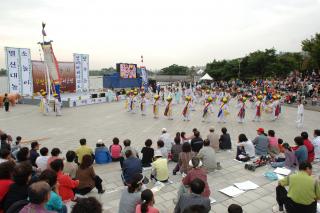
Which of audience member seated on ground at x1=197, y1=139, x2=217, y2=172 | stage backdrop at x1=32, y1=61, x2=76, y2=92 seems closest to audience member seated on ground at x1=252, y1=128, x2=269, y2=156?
audience member seated on ground at x1=197, y1=139, x2=217, y2=172

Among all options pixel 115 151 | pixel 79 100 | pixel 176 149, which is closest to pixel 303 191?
pixel 176 149

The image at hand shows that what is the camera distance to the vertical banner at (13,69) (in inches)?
817

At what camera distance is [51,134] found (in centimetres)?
1192

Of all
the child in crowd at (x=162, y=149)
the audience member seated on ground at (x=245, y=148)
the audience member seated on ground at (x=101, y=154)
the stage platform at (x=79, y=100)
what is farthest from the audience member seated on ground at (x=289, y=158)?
the stage platform at (x=79, y=100)

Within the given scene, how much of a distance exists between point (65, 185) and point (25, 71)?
20.5 m

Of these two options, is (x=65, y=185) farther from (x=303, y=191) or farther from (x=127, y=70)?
(x=127, y=70)

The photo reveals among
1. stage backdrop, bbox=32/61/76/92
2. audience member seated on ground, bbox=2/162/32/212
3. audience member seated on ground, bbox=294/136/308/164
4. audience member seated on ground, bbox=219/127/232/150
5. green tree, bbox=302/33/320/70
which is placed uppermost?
green tree, bbox=302/33/320/70

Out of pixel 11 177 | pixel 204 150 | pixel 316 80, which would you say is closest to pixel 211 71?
pixel 316 80

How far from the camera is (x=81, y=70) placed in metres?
28.3

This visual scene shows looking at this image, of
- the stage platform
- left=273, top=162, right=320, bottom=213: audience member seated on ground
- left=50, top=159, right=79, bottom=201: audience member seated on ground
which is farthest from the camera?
the stage platform

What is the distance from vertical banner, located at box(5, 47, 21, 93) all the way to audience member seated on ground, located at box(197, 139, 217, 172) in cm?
1973

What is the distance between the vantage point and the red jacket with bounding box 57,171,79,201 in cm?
449

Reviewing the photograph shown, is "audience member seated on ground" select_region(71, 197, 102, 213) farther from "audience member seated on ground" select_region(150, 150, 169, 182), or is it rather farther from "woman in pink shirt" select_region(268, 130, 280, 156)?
"woman in pink shirt" select_region(268, 130, 280, 156)

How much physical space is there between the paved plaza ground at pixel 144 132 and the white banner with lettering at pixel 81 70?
9499 mm
